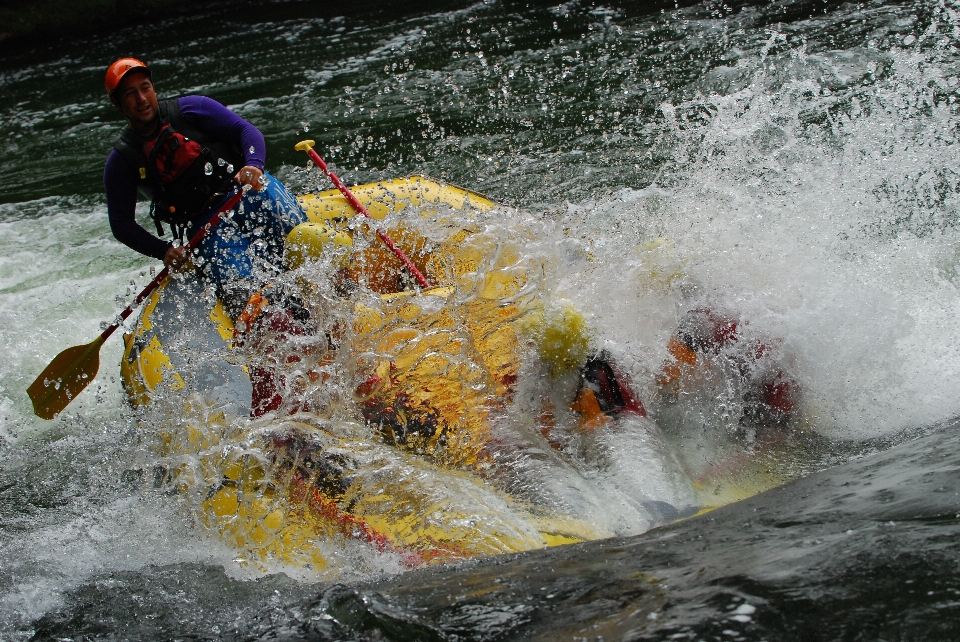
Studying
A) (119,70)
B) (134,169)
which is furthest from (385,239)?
(119,70)

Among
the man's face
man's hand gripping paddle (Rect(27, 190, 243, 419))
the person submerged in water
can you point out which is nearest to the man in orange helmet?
the man's face

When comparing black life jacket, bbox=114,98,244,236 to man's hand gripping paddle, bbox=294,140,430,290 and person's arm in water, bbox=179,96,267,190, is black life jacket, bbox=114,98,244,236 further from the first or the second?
man's hand gripping paddle, bbox=294,140,430,290

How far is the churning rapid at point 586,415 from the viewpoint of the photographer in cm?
212

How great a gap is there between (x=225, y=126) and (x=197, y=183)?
0.31m

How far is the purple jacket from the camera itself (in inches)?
151

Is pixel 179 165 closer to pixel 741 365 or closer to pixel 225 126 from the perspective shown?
pixel 225 126

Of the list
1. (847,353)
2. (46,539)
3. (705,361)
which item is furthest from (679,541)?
(46,539)

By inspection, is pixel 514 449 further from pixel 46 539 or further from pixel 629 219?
pixel 46 539

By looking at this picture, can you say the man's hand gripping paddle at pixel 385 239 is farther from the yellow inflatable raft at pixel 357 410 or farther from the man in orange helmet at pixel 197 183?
the man in orange helmet at pixel 197 183

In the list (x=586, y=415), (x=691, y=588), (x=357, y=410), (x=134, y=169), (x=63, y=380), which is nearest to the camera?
(x=691, y=588)

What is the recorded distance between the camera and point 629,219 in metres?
4.18

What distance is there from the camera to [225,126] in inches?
157

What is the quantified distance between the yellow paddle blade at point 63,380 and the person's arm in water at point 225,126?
3.68ft

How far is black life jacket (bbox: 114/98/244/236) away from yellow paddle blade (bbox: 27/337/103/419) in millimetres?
723
